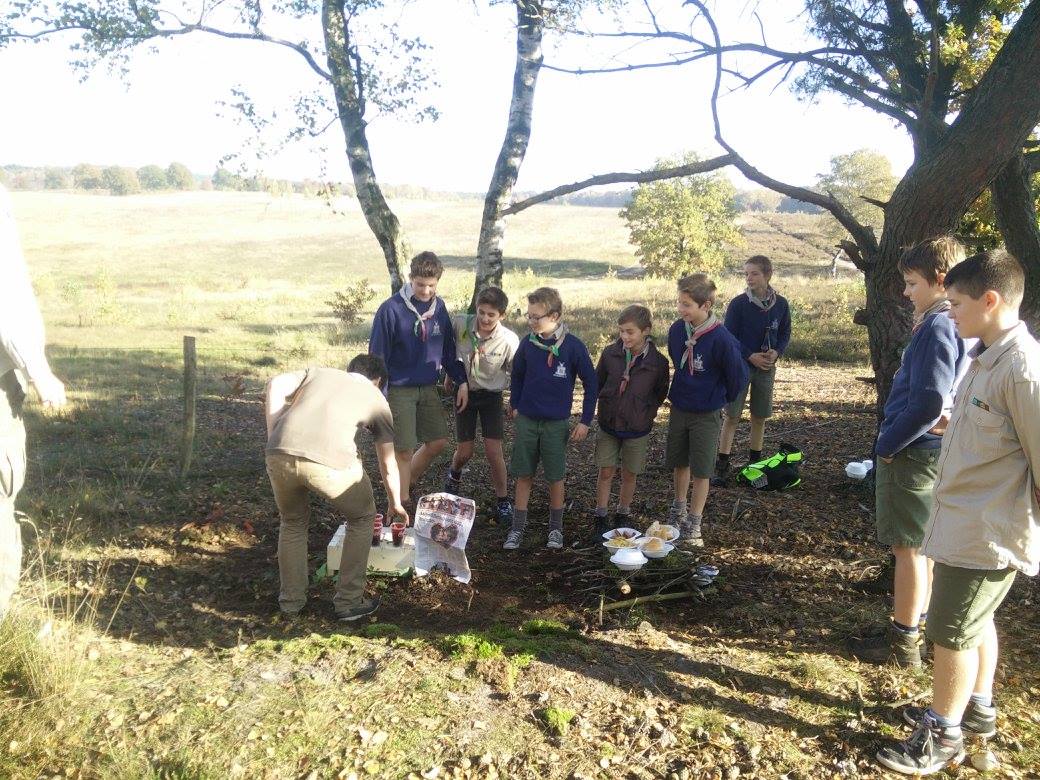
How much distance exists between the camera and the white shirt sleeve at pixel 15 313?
9.25ft

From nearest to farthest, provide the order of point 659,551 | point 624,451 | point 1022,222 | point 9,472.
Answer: point 9,472 < point 659,551 < point 624,451 < point 1022,222

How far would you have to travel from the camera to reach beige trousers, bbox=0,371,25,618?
9.77 ft

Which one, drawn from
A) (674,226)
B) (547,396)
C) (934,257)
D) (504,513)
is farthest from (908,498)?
(674,226)

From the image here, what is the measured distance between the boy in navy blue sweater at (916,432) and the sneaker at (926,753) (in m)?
0.67

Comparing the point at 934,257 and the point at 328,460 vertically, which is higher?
the point at 934,257

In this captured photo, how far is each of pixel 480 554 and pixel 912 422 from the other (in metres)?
2.87

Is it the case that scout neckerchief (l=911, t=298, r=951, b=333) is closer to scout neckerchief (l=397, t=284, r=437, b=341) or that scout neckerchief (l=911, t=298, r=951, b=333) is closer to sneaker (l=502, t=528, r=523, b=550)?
sneaker (l=502, t=528, r=523, b=550)

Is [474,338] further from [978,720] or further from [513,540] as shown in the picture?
[978,720]

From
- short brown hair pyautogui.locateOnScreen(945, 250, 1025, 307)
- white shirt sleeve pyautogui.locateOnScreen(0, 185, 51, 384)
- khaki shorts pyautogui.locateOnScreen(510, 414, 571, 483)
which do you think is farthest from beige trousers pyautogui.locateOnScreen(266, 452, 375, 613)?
short brown hair pyautogui.locateOnScreen(945, 250, 1025, 307)

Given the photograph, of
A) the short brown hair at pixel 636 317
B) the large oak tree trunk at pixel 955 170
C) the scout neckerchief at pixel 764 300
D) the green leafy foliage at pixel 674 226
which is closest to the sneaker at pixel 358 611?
→ the short brown hair at pixel 636 317

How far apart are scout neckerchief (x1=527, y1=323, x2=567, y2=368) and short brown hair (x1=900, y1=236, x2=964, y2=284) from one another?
2190mm

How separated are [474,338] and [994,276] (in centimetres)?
341

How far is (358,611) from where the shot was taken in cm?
404

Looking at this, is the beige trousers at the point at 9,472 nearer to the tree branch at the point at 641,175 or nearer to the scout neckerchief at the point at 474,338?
the scout neckerchief at the point at 474,338
